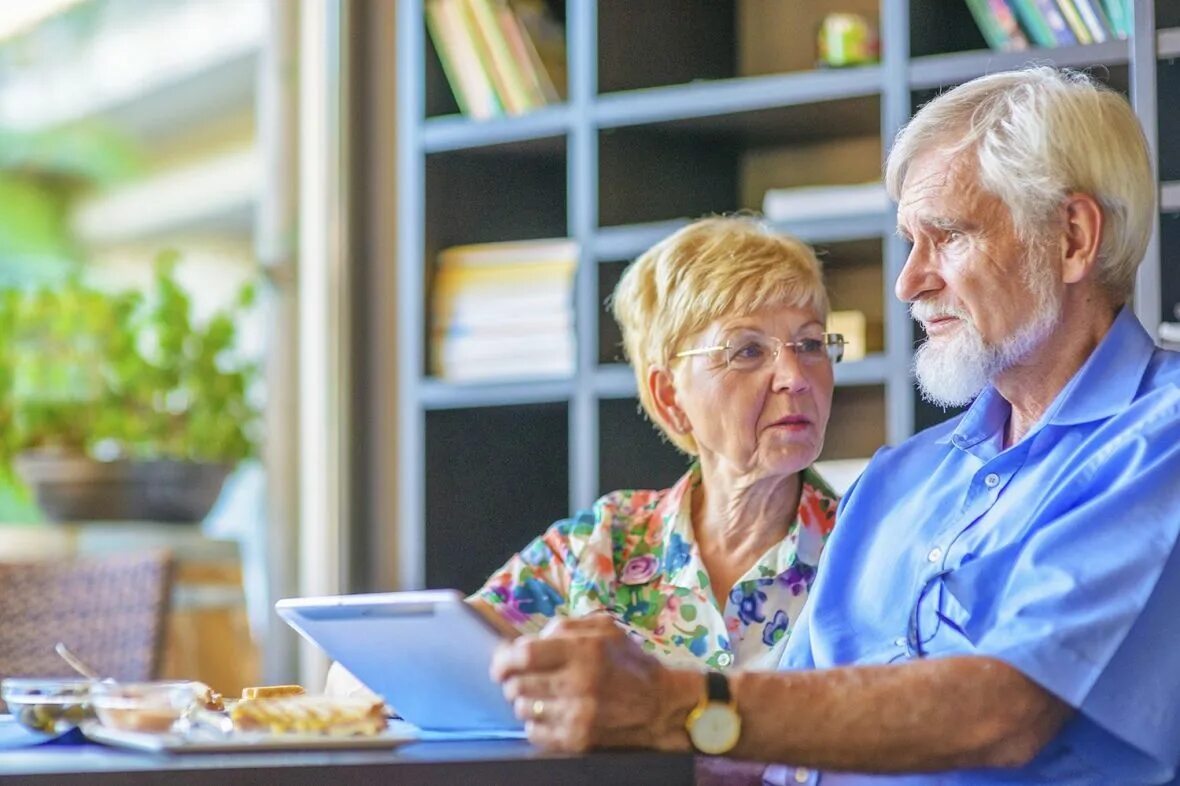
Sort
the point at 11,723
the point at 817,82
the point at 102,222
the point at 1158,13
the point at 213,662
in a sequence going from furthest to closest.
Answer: the point at 102,222 → the point at 213,662 → the point at 817,82 → the point at 1158,13 → the point at 11,723

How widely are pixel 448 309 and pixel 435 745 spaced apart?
79.2 inches

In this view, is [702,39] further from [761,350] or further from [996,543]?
[996,543]

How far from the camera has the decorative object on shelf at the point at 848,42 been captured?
9.99 feet

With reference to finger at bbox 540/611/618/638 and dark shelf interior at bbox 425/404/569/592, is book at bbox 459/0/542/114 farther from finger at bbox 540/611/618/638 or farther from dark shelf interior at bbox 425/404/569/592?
finger at bbox 540/611/618/638

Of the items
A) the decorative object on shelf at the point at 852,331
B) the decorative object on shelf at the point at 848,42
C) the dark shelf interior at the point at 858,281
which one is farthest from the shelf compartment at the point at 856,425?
the decorative object on shelf at the point at 848,42

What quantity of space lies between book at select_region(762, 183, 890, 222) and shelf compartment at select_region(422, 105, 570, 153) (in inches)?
18.3

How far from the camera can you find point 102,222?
4523 millimetres

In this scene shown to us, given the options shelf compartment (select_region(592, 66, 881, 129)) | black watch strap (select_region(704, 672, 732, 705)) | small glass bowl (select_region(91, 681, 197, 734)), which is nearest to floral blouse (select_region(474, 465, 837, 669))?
black watch strap (select_region(704, 672, 732, 705))

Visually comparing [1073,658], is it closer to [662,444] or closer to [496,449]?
[662,444]

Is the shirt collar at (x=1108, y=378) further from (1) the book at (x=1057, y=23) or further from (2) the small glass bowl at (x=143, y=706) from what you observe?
(1) the book at (x=1057, y=23)

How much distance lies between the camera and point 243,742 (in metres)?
1.32

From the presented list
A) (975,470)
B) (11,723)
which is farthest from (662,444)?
(11,723)

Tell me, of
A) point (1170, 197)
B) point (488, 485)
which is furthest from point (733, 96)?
point (488, 485)

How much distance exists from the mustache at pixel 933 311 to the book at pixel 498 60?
5.31 feet
